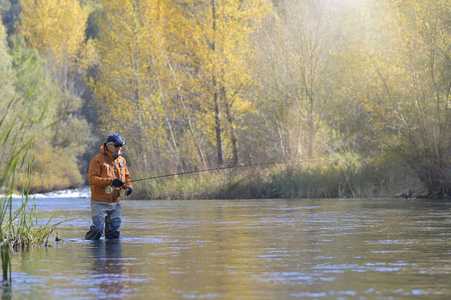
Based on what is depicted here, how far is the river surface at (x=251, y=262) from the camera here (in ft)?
23.3

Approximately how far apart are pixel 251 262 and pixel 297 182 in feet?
59.8

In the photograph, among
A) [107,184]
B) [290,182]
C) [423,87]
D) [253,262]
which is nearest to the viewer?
[253,262]

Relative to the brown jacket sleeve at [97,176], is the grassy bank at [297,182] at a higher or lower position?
higher

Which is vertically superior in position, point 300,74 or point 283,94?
point 300,74

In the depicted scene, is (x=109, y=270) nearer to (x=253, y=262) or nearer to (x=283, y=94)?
(x=253, y=262)

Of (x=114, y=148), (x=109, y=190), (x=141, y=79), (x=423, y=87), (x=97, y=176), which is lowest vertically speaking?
(x=109, y=190)

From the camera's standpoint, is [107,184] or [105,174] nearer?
[107,184]

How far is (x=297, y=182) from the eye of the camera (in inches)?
1074

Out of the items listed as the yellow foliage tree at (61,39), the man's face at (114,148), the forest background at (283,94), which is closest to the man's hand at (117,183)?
the man's face at (114,148)

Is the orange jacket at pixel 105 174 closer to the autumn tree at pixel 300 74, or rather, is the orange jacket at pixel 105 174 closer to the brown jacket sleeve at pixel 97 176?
the brown jacket sleeve at pixel 97 176

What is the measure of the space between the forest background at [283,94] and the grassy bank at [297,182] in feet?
0.16

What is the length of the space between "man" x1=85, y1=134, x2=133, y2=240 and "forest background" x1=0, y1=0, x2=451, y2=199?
13052mm

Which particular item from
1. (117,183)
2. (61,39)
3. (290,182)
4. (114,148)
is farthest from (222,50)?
(61,39)

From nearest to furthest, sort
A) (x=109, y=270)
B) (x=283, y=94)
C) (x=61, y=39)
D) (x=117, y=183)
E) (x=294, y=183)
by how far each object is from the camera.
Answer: (x=109, y=270) < (x=117, y=183) < (x=294, y=183) < (x=283, y=94) < (x=61, y=39)
